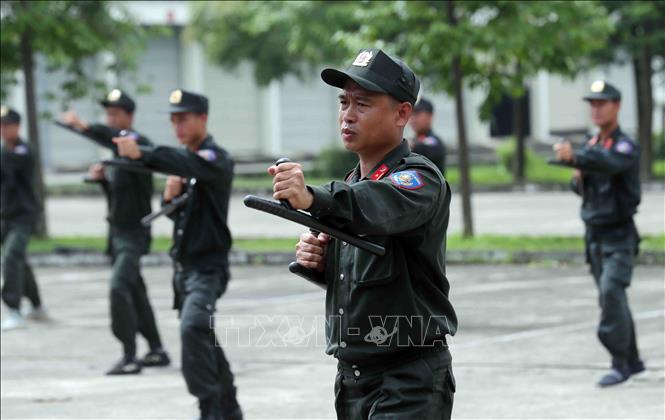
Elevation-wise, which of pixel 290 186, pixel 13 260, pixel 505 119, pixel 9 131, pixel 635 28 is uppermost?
pixel 635 28

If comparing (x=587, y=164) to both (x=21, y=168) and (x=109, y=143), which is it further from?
(x=21, y=168)

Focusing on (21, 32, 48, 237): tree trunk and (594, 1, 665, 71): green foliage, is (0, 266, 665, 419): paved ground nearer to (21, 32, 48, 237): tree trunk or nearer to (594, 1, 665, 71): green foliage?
(21, 32, 48, 237): tree trunk

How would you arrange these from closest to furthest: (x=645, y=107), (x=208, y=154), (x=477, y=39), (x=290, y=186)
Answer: (x=290, y=186) → (x=208, y=154) → (x=477, y=39) → (x=645, y=107)

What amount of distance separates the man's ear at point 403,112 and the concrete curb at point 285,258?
35.8ft

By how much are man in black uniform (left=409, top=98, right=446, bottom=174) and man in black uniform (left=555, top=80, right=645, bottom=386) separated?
4351 mm

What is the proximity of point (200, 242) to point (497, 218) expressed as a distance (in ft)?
46.5

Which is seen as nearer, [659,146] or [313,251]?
[313,251]

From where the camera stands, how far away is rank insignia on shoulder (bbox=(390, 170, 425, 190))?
4.25 meters

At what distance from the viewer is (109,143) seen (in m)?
8.98

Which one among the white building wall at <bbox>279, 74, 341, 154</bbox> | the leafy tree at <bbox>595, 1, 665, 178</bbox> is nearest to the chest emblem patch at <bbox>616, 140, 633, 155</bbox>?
the leafy tree at <bbox>595, 1, 665, 178</bbox>

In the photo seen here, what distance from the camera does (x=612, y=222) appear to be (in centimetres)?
888

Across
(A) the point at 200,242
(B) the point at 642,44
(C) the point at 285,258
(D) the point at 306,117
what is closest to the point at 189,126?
(A) the point at 200,242

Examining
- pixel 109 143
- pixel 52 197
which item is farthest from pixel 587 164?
pixel 52 197

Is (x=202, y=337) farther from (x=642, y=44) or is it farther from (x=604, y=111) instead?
(x=642, y=44)
